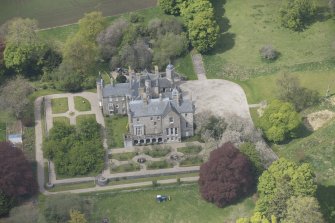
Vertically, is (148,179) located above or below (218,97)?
below

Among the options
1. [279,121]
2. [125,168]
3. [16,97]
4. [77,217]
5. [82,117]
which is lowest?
[77,217]

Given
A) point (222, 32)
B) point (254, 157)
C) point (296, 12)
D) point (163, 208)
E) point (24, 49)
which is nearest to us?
point (163, 208)

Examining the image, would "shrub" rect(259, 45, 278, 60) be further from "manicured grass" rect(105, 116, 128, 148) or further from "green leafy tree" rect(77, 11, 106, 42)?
"green leafy tree" rect(77, 11, 106, 42)

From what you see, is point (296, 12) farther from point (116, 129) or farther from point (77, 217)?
point (77, 217)

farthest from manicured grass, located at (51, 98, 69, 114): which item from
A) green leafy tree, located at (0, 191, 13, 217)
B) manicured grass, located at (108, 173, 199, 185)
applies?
green leafy tree, located at (0, 191, 13, 217)

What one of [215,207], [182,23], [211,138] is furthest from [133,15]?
[215,207]


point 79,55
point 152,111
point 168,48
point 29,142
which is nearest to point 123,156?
point 152,111

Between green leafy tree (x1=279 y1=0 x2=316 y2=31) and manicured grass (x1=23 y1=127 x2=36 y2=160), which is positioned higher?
green leafy tree (x1=279 y1=0 x2=316 y2=31)
